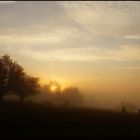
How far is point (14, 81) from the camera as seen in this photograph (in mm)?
95312

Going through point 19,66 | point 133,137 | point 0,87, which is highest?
point 19,66

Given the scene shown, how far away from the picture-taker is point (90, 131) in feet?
127

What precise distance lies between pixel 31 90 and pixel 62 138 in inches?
2763

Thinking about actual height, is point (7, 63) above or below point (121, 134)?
above

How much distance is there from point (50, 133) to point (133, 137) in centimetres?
838

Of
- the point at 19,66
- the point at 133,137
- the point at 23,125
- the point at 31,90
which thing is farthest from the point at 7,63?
the point at 133,137

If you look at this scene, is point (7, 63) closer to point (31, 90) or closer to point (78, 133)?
point (31, 90)

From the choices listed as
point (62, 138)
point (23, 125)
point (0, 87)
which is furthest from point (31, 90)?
point (62, 138)

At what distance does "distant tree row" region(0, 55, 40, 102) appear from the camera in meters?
92.4

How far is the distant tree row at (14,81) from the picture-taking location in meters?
A: 92.4

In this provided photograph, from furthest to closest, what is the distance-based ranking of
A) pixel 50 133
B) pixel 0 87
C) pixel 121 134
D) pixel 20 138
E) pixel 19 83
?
pixel 19 83
pixel 0 87
pixel 121 134
pixel 50 133
pixel 20 138

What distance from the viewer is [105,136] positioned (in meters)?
35.8

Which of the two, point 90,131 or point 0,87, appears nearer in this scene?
point 90,131

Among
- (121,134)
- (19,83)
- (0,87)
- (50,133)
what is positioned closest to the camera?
(50,133)
